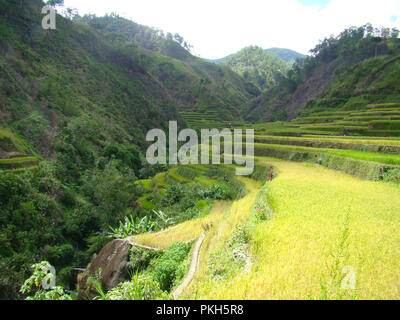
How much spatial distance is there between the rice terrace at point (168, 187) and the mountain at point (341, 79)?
1.69 ft

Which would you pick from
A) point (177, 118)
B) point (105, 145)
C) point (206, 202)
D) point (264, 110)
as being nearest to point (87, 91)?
point (105, 145)

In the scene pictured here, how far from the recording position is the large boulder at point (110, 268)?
805cm

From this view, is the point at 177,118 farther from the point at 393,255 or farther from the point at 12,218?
the point at 393,255

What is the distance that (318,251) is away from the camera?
4.18m

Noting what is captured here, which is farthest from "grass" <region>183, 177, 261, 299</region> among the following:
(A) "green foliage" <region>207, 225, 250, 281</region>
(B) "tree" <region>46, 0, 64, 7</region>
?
(B) "tree" <region>46, 0, 64, 7</region>

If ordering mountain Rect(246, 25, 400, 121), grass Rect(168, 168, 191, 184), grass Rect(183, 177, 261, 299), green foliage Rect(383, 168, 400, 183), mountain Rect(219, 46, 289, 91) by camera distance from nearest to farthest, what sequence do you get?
grass Rect(183, 177, 261, 299) < green foliage Rect(383, 168, 400, 183) < grass Rect(168, 168, 191, 184) < mountain Rect(246, 25, 400, 121) < mountain Rect(219, 46, 289, 91)

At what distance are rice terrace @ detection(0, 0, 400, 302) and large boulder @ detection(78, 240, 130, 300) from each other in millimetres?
60

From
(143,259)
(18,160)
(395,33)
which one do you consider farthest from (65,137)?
(395,33)

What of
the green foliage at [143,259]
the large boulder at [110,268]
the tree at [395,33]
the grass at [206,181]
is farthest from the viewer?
the tree at [395,33]

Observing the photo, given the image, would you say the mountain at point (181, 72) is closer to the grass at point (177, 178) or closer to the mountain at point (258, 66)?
the mountain at point (258, 66)

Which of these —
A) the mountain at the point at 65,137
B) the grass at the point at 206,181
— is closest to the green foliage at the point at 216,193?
the grass at the point at 206,181

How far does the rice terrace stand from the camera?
429 cm

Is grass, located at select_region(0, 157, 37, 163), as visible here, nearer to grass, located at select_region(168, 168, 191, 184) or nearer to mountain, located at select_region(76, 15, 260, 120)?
grass, located at select_region(168, 168, 191, 184)

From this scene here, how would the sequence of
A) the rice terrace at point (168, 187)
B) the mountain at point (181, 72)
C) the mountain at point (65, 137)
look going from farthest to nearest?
the mountain at point (181, 72) < the mountain at point (65, 137) < the rice terrace at point (168, 187)
